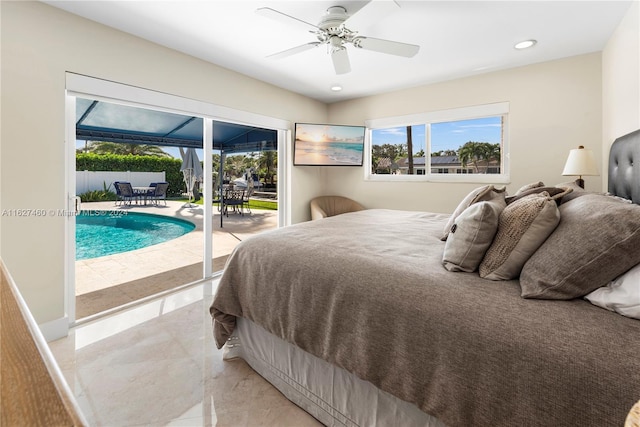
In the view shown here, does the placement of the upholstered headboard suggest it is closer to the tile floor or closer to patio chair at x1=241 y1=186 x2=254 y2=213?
the tile floor

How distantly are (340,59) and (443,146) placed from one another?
2.20 m

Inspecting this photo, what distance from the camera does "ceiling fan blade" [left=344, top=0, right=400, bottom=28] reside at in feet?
7.29

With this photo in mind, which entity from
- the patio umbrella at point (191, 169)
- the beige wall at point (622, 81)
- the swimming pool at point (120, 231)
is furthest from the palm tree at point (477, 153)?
the swimming pool at point (120, 231)

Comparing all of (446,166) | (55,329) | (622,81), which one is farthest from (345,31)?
(55,329)

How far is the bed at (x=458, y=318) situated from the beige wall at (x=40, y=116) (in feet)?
4.97

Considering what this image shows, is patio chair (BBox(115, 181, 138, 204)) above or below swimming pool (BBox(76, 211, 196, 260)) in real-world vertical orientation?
above

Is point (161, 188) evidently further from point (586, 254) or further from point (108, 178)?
point (586, 254)

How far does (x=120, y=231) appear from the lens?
11.8 feet

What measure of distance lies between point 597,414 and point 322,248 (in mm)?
1176

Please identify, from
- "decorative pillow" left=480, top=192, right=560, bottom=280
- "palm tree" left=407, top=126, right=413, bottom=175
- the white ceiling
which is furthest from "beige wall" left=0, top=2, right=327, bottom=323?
"palm tree" left=407, top=126, right=413, bottom=175

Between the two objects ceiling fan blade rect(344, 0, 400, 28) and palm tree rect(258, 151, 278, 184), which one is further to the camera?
palm tree rect(258, 151, 278, 184)

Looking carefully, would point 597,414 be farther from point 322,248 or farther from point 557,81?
point 557,81

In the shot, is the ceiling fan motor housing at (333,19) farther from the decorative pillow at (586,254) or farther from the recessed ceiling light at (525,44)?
the decorative pillow at (586,254)

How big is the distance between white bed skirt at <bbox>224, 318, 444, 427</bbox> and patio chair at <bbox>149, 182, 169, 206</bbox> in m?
2.14
